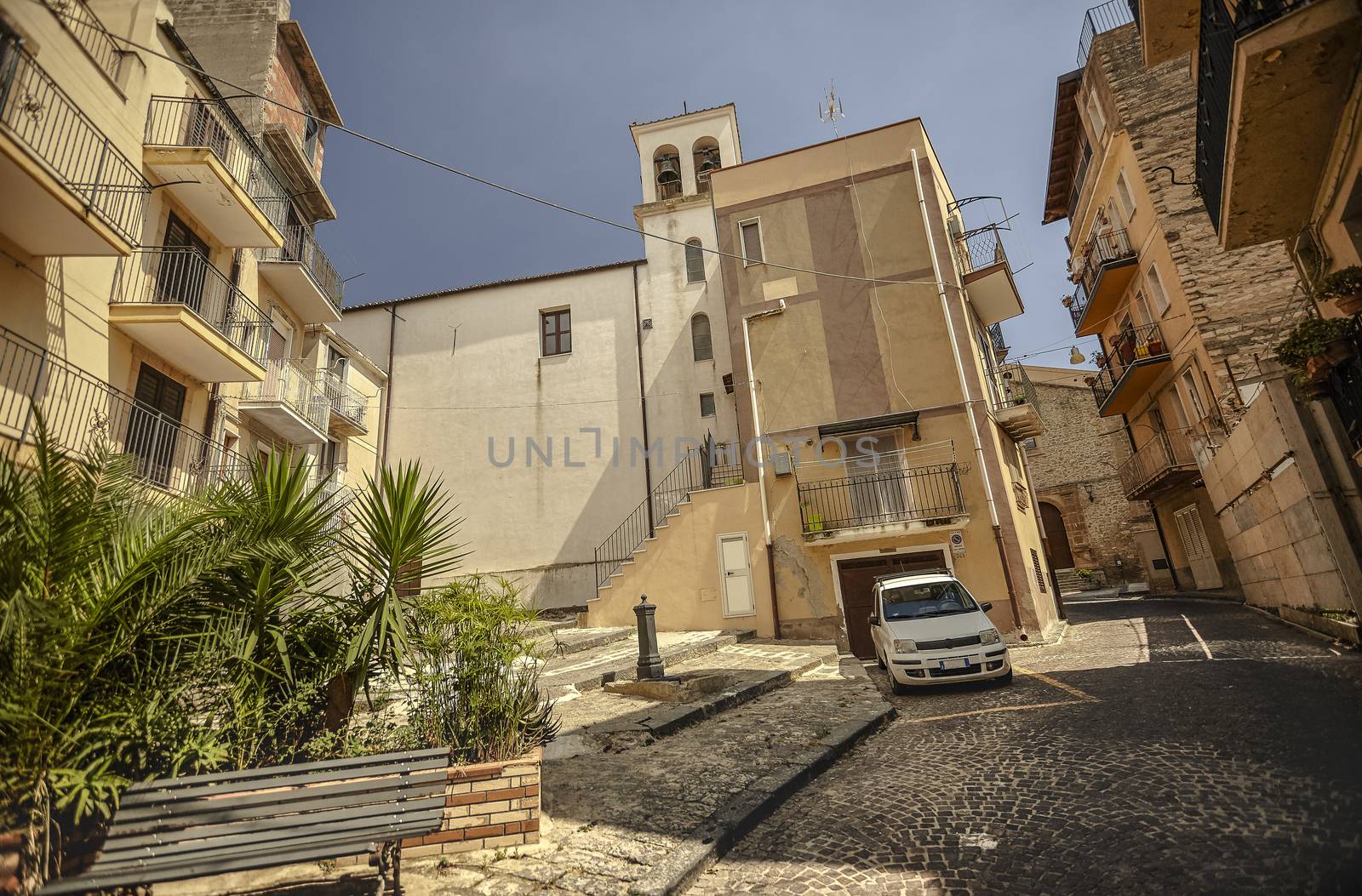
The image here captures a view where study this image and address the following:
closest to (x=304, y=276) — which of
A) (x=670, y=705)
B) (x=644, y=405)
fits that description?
(x=644, y=405)

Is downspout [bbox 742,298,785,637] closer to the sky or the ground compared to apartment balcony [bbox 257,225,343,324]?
closer to the ground

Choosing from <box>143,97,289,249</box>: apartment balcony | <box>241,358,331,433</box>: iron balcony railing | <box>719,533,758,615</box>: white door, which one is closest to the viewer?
<box>143,97,289,249</box>: apartment balcony

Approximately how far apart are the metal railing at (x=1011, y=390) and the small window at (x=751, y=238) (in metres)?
7.17

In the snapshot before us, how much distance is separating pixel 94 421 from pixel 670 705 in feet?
30.1

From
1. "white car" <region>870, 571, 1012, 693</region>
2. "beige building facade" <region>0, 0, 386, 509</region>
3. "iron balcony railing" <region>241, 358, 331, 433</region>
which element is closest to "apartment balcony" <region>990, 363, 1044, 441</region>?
"white car" <region>870, 571, 1012, 693</region>

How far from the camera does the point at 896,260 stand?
15.3 m

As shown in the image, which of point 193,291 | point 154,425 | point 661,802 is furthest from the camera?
point 193,291

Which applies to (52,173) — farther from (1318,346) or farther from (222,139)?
(1318,346)

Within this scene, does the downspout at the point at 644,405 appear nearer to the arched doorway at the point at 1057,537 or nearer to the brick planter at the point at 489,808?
the brick planter at the point at 489,808

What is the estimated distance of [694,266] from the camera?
842 inches

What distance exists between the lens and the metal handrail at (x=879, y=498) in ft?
44.8

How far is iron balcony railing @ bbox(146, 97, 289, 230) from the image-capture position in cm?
1077

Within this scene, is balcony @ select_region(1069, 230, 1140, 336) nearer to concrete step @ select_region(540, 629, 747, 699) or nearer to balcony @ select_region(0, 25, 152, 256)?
concrete step @ select_region(540, 629, 747, 699)

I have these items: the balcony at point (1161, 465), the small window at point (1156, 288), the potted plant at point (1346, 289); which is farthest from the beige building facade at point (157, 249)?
the balcony at point (1161, 465)
